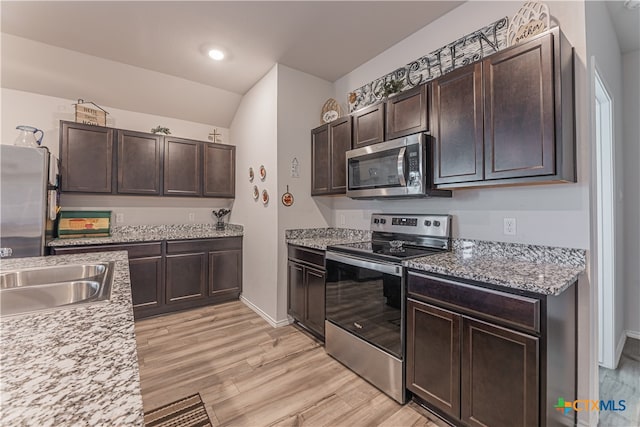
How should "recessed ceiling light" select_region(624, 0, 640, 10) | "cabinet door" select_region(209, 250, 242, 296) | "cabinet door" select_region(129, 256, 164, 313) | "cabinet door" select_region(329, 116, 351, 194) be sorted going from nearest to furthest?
"recessed ceiling light" select_region(624, 0, 640, 10) → "cabinet door" select_region(329, 116, 351, 194) → "cabinet door" select_region(129, 256, 164, 313) → "cabinet door" select_region(209, 250, 242, 296)

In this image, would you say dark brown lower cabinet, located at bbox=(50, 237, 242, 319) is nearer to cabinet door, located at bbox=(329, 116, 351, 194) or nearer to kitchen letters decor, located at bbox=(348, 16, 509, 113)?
cabinet door, located at bbox=(329, 116, 351, 194)

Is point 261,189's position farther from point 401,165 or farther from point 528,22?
point 528,22

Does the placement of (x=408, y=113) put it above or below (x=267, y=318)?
above

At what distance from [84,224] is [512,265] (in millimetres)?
4194

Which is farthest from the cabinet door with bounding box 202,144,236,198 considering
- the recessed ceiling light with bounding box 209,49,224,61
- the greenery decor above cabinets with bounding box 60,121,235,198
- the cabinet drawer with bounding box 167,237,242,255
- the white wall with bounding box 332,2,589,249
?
the white wall with bounding box 332,2,589,249

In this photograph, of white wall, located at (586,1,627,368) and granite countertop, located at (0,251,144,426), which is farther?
white wall, located at (586,1,627,368)

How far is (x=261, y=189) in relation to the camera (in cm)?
333

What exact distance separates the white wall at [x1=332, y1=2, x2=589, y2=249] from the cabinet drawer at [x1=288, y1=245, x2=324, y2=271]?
0.80m

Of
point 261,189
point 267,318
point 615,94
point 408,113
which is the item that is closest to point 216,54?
point 261,189

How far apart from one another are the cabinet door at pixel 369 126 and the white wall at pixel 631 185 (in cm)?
236

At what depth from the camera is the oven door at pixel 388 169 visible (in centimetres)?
207

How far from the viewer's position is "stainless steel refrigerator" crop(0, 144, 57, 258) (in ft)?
8.23

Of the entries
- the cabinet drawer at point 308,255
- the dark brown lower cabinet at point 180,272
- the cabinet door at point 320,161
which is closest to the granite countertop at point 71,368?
the cabinet drawer at point 308,255

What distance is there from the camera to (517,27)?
69.5 inches
